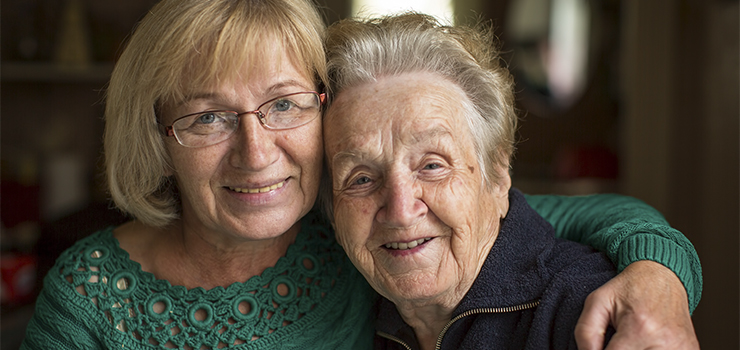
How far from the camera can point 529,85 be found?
4141 mm

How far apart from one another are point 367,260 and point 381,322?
23 cm

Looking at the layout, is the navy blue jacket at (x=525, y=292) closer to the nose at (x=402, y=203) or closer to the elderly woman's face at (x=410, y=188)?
the elderly woman's face at (x=410, y=188)

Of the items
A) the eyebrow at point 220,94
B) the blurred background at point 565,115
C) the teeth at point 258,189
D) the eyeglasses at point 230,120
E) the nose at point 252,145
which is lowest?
the blurred background at point 565,115

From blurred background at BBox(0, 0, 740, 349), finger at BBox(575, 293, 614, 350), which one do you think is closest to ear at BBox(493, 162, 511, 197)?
finger at BBox(575, 293, 614, 350)

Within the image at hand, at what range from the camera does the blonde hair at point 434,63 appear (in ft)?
4.27

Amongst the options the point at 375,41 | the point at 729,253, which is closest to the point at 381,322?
the point at 375,41

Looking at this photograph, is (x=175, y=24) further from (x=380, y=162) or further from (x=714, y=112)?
(x=714, y=112)

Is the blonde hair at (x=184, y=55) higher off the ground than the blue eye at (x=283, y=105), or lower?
higher

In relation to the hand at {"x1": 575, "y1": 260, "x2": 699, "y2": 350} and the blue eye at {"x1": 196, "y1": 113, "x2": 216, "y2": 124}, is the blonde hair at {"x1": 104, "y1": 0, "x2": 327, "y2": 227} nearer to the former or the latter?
the blue eye at {"x1": 196, "y1": 113, "x2": 216, "y2": 124}

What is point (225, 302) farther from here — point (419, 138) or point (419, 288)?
point (419, 138)

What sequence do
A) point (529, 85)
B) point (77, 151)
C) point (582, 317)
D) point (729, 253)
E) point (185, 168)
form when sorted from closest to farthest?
point (582, 317) < point (185, 168) < point (729, 253) < point (77, 151) < point (529, 85)

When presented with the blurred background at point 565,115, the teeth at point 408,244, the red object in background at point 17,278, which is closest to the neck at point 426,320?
the teeth at point 408,244

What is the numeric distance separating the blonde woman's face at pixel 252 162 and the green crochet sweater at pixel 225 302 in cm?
18

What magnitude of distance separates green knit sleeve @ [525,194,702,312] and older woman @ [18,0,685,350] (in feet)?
0.05
